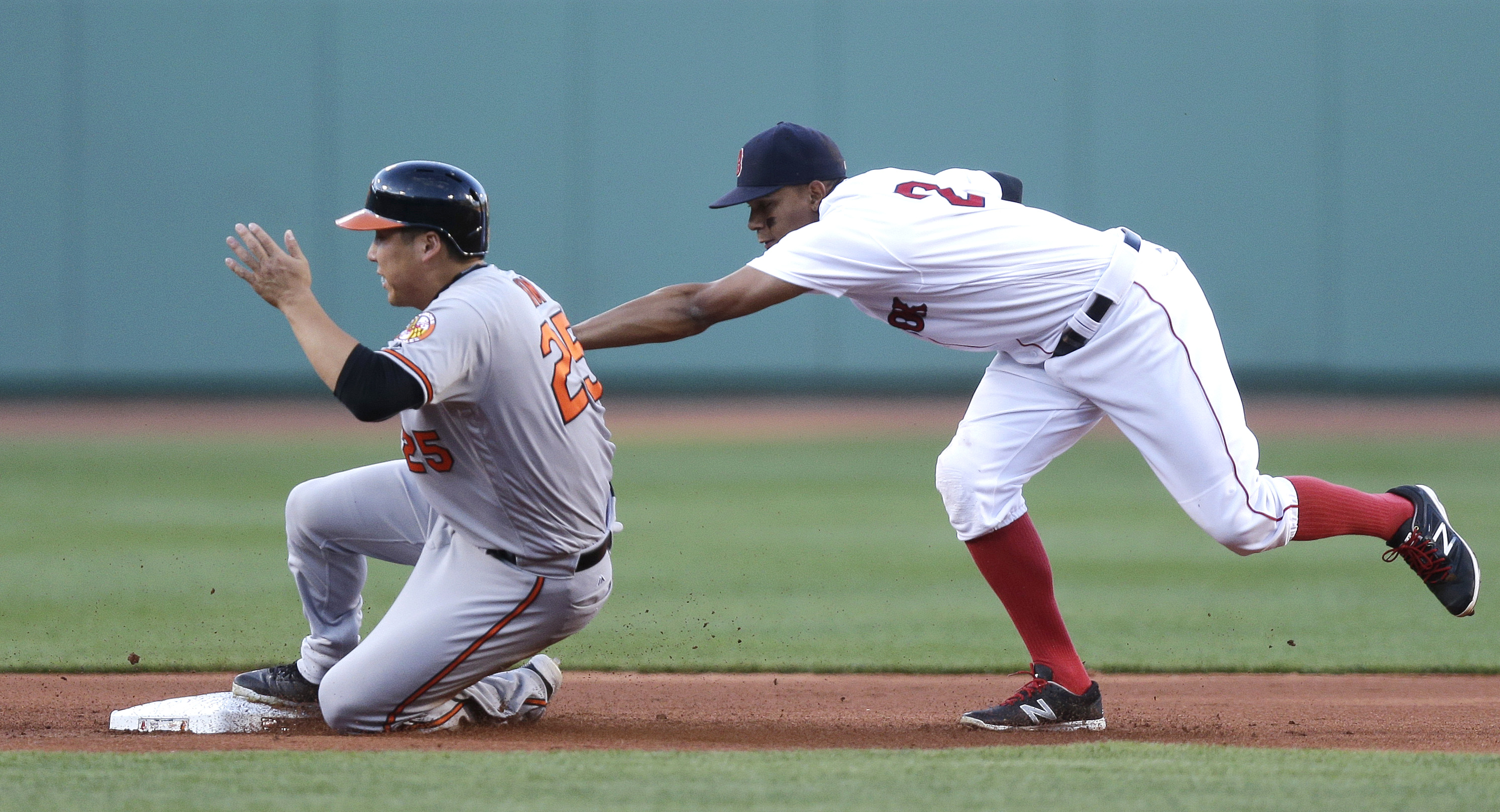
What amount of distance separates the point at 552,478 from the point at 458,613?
40 centimetres

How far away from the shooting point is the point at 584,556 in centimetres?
360

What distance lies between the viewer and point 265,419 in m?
15.2

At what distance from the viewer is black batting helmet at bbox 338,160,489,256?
339cm

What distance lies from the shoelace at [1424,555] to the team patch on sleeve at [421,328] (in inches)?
99.9

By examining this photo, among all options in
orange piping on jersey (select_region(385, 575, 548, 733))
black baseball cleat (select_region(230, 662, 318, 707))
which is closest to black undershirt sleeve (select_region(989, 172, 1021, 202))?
orange piping on jersey (select_region(385, 575, 548, 733))

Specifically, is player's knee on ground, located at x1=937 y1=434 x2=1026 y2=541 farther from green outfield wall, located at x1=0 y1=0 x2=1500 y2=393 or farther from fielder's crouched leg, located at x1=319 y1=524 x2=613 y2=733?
green outfield wall, located at x1=0 y1=0 x2=1500 y2=393

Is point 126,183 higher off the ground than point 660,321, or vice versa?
point 660,321

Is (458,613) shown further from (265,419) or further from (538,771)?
(265,419)

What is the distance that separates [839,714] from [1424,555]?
162 centimetres

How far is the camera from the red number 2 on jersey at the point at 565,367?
11.2 ft

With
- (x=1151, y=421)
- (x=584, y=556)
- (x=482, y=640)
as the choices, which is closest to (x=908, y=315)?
(x=1151, y=421)

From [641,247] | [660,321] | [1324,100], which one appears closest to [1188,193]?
[1324,100]

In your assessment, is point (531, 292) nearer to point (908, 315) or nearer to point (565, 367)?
point (565, 367)

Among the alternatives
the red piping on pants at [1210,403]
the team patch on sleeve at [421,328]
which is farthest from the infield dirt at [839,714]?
the team patch on sleeve at [421,328]
